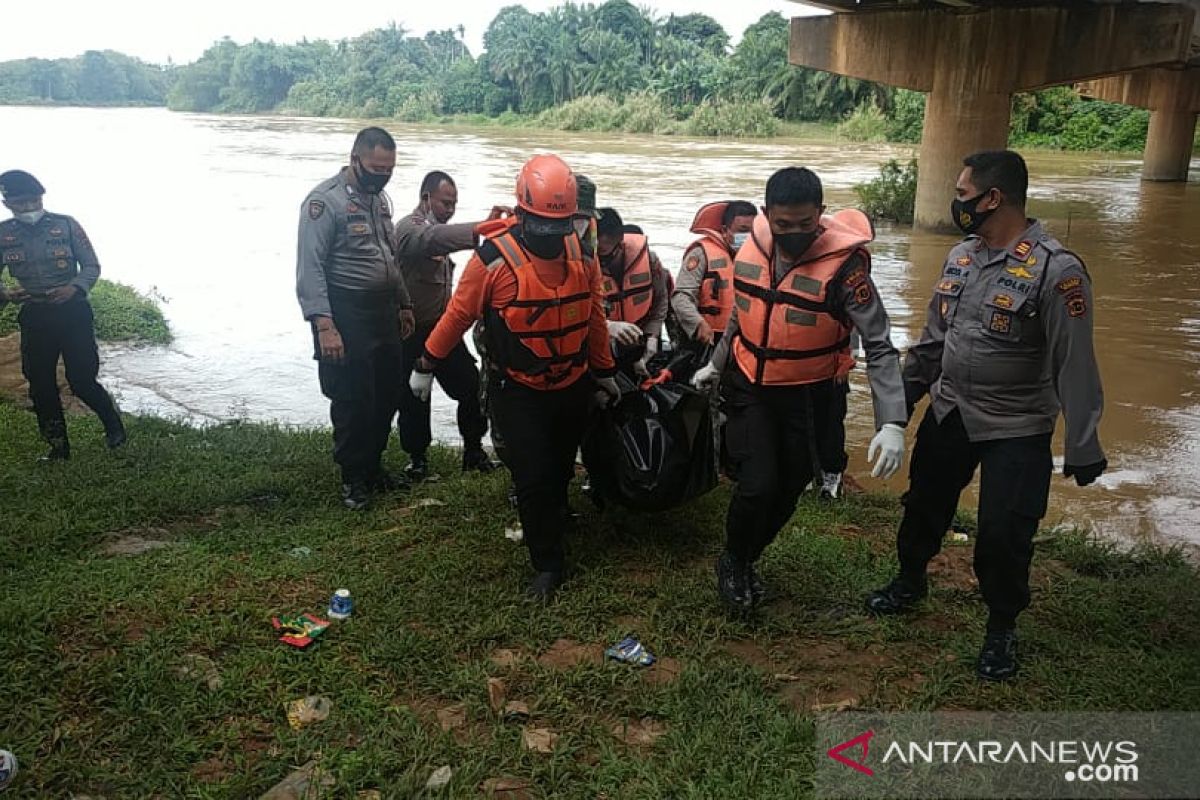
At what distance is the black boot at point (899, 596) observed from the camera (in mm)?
3922

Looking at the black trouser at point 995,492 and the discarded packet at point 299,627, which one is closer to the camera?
the black trouser at point 995,492

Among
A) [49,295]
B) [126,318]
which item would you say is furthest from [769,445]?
[126,318]

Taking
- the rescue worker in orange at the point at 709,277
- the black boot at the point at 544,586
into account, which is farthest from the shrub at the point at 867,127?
the black boot at the point at 544,586

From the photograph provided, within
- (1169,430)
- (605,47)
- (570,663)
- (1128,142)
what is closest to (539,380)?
(570,663)

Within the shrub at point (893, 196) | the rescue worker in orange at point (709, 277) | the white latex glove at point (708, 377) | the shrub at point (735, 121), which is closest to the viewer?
the white latex glove at point (708, 377)

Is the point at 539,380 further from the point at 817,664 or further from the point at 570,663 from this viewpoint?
the point at 817,664

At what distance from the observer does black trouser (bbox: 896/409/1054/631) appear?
3.22 m

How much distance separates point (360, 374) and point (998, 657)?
3274mm

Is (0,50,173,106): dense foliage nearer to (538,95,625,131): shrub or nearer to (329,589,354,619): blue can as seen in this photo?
(538,95,625,131): shrub

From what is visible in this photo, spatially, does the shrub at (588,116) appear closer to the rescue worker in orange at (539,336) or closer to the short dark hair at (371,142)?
the short dark hair at (371,142)

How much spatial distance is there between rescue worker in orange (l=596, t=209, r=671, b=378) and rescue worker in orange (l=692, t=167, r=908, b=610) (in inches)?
45.3

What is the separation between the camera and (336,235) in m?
4.95

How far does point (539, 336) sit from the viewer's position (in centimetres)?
383

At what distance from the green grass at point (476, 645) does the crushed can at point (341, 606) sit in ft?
0.21
